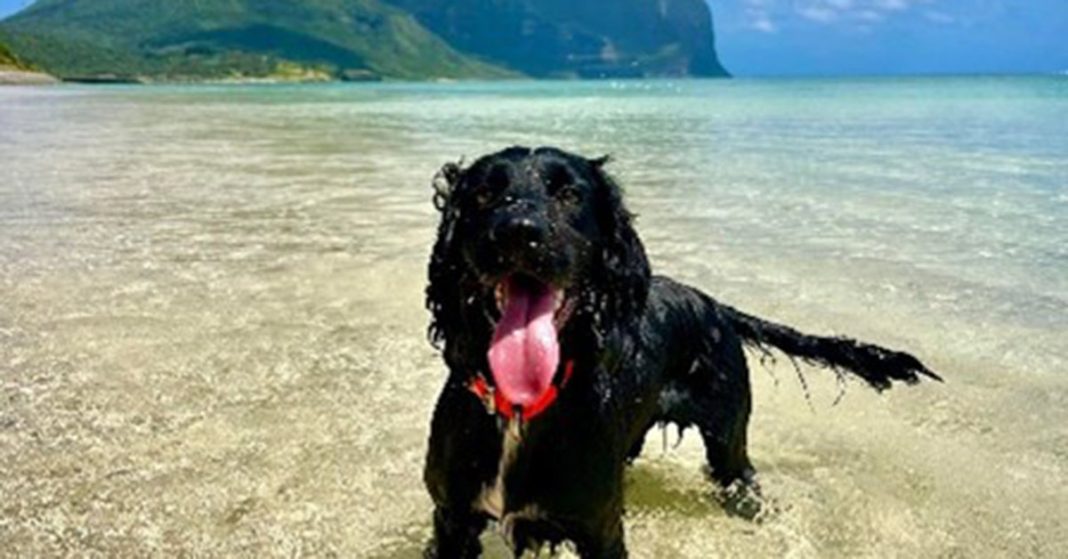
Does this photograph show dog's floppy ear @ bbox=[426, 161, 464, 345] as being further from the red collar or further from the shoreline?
the shoreline

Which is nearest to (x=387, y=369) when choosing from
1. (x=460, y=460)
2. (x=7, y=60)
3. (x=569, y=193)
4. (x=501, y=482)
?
(x=460, y=460)

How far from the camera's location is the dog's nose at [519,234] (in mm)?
3289

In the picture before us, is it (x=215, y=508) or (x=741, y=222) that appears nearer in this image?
(x=215, y=508)

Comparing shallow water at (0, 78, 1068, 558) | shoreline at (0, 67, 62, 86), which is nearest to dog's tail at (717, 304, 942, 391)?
shallow water at (0, 78, 1068, 558)

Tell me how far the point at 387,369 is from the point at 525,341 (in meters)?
3.87

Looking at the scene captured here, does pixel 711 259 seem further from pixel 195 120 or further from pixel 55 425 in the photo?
pixel 195 120

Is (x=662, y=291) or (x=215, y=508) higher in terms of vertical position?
(x=662, y=291)

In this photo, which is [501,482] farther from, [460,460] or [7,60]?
[7,60]

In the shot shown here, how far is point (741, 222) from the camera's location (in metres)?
13.0

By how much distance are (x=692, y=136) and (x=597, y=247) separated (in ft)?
84.1

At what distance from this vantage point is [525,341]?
337 centimetres

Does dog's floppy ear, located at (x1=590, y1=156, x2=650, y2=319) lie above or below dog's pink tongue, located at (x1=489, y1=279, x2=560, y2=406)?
above

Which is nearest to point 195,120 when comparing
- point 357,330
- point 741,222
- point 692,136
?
point 692,136

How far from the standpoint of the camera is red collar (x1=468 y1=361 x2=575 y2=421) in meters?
3.61
